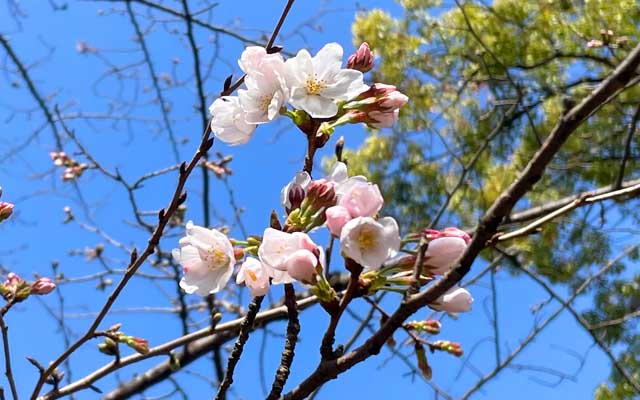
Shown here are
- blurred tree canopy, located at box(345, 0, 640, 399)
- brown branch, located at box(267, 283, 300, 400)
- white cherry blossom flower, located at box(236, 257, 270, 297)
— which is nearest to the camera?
brown branch, located at box(267, 283, 300, 400)

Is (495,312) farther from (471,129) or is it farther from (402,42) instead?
(402,42)

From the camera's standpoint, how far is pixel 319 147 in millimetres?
732

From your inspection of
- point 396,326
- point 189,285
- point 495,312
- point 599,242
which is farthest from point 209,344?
point 599,242

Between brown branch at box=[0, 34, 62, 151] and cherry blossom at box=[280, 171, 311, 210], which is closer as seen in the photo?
cherry blossom at box=[280, 171, 311, 210]

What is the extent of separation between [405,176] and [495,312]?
2.49 metres

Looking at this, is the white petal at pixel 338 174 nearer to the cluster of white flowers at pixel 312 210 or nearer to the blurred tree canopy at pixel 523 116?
the cluster of white flowers at pixel 312 210

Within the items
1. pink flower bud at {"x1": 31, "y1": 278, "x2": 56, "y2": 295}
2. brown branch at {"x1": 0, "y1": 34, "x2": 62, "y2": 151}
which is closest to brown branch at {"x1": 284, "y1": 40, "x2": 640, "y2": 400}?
pink flower bud at {"x1": 31, "y1": 278, "x2": 56, "y2": 295}

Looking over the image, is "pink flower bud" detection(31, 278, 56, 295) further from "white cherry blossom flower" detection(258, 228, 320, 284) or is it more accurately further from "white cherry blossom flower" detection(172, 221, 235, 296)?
"white cherry blossom flower" detection(258, 228, 320, 284)

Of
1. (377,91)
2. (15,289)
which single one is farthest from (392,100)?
(15,289)

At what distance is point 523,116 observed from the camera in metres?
4.28

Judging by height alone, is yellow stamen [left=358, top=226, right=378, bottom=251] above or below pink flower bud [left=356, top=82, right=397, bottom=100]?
below

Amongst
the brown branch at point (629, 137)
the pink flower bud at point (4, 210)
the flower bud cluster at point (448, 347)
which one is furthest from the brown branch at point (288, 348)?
the brown branch at point (629, 137)

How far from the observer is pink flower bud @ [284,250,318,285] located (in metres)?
0.58

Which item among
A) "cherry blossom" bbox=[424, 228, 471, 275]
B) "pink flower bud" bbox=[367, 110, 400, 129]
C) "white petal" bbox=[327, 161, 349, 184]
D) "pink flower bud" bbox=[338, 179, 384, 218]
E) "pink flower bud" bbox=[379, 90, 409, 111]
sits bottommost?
"cherry blossom" bbox=[424, 228, 471, 275]
